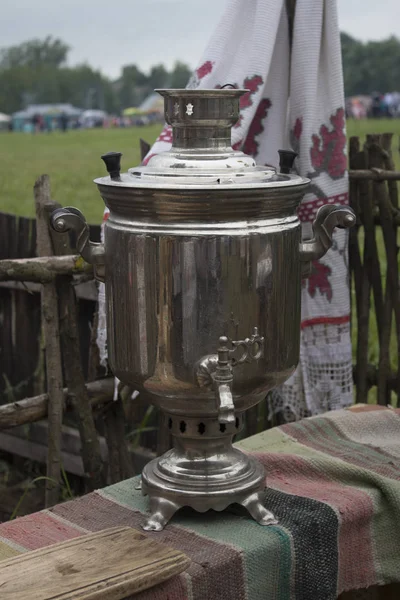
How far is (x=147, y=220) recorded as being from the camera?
1.59m

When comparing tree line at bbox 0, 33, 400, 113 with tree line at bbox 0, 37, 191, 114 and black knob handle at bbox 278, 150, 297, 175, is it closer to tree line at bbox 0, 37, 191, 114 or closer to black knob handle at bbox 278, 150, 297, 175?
tree line at bbox 0, 37, 191, 114

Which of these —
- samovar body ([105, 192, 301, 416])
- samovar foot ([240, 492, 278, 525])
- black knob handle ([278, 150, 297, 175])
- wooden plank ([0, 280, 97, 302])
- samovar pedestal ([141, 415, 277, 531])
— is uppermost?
black knob handle ([278, 150, 297, 175])

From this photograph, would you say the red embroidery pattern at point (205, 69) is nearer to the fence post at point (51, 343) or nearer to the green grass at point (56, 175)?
the fence post at point (51, 343)

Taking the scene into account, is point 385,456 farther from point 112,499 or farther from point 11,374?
point 11,374

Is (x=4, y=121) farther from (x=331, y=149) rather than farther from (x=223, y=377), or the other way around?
(x=223, y=377)

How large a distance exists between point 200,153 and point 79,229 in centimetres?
28

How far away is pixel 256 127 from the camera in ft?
8.73

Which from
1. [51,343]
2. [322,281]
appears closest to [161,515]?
[51,343]

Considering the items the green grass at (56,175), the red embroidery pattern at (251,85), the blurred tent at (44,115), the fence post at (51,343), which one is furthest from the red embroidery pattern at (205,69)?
the blurred tent at (44,115)

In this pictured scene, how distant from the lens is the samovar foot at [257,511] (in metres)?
1.73

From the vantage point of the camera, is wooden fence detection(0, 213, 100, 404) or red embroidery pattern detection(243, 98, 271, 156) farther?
wooden fence detection(0, 213, 100, 404)

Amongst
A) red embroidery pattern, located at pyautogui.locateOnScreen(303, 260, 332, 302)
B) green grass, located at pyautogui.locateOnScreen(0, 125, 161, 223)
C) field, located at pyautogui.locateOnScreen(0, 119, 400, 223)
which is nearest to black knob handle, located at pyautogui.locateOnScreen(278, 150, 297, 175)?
red embroidery pattern, located at pyautogui.locateOnScreen(303, 260, 332, 302)

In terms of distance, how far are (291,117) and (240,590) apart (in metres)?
1.51

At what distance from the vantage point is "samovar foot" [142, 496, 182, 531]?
66.9 inches
